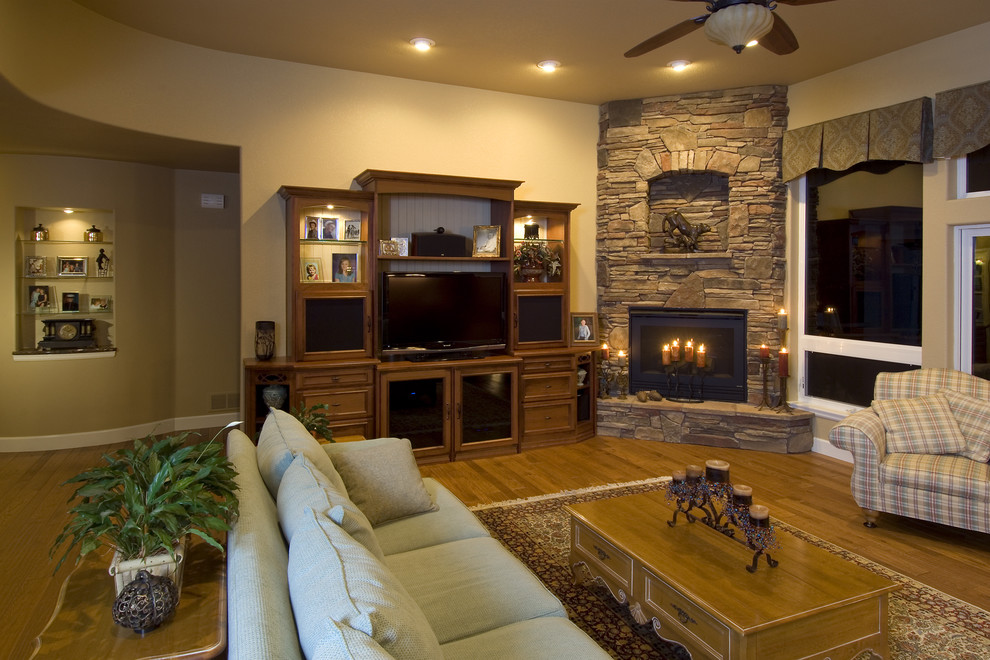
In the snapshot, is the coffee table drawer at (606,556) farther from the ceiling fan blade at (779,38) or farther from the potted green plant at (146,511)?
the ceiling fan blade at (779,38)

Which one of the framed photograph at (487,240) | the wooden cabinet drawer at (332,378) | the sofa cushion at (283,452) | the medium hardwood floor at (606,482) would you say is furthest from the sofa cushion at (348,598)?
the framed photograph at (487,240)

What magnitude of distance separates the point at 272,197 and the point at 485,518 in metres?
2.94

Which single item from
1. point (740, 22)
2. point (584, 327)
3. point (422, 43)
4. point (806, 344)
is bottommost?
point (806, 344)

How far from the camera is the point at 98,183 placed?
17.9ft

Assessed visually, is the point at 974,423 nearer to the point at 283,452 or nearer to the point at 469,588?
the point at 469,588

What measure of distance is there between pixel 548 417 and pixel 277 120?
3.23 m

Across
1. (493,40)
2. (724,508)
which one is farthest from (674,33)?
(724,508)

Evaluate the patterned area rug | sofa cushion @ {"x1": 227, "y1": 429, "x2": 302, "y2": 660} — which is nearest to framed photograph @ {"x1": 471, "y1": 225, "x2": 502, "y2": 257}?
the patterned area rug

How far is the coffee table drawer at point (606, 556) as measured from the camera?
99.5 inches

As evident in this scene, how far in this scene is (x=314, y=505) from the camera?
1686 millimetres

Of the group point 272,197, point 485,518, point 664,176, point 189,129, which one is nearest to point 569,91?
point 664,176

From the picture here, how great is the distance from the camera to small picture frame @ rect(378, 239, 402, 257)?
491cm

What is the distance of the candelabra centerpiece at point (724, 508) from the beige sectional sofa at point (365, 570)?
0.83m

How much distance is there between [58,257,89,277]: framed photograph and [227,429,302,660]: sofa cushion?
4.62 meters
